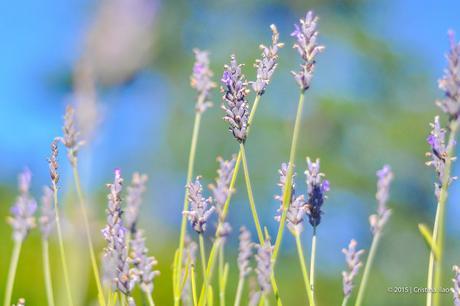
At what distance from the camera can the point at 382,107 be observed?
1066 cm

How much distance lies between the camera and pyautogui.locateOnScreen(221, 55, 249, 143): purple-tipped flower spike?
0.99m

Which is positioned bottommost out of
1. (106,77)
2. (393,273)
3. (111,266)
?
(111,266)

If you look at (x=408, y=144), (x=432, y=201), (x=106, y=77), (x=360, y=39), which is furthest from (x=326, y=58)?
(x=106, y=77)

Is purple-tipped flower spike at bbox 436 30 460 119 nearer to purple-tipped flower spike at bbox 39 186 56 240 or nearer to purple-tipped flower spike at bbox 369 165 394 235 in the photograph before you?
purple-tipped flower spike at bbox 369 165 394 235

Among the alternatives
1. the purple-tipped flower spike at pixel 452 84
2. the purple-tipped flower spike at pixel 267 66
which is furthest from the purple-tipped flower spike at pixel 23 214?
the purple-tipped flower spike at pixel 452 84

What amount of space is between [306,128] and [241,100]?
9.74m

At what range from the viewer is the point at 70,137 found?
1092mm

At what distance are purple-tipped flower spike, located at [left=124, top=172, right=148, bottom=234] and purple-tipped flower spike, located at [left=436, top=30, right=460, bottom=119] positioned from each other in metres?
0.50

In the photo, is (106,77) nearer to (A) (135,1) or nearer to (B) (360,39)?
Result: (A) (135,1)

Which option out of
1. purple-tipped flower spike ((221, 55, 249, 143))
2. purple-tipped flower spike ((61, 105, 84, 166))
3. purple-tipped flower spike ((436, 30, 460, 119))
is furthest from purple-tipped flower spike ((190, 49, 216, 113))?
purple-tipped flower spike ((436, 30, 460, 119))

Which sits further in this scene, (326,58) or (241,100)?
(326,58)

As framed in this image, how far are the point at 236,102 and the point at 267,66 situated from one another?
0.08 meters

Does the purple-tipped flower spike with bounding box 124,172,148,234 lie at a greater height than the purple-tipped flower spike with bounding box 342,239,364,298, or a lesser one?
greater

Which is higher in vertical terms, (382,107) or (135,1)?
(382,107)
